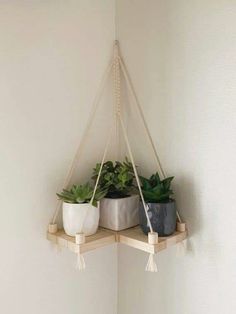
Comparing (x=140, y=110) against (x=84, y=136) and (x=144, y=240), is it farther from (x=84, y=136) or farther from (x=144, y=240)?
(x=144, y=240)

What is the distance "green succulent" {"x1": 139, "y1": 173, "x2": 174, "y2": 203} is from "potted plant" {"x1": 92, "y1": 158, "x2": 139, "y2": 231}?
0.07 m

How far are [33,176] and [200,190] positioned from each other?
441 mm

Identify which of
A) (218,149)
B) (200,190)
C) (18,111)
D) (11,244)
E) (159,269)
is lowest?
(159,269)

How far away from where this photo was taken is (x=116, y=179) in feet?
3.27

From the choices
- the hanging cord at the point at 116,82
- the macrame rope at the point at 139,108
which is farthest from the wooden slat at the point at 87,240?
the hanging cord at the point at 116,82

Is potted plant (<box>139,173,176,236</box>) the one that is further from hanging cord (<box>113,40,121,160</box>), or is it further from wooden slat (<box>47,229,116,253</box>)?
hanging cord (<box>113,40,121,160</box>)

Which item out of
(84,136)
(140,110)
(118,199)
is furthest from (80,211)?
(140,110)

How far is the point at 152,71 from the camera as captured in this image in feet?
3.36

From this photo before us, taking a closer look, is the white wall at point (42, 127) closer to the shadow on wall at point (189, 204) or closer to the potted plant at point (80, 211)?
the potted plant at point (80, 211)

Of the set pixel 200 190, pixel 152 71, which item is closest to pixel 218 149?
pixel 200 190

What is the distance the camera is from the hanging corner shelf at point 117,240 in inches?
34.6

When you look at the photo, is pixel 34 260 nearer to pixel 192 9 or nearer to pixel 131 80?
pixel 131 80

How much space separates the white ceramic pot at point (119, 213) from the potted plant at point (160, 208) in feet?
0.21

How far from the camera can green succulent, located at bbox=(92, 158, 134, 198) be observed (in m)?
0.99
